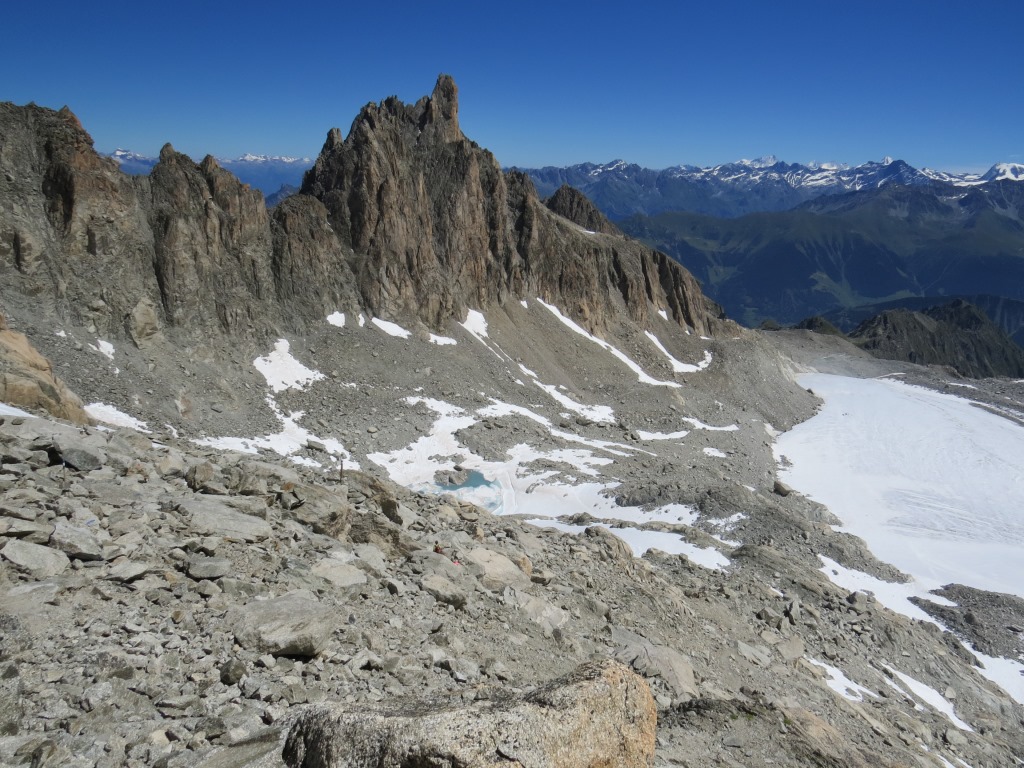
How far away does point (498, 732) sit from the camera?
5.67 metres

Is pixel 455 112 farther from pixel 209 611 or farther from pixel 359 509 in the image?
pixel 209 611

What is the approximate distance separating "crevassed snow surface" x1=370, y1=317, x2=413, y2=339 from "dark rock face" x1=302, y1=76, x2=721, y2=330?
128cm

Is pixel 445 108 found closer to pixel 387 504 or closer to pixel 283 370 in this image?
pixel 283 370

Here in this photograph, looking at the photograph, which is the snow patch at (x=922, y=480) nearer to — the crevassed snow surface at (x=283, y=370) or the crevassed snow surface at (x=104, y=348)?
the crevassed snow surface at (x=283, y=370)

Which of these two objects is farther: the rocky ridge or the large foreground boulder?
the rocky ridge

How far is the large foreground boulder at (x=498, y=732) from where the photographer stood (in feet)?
18.1

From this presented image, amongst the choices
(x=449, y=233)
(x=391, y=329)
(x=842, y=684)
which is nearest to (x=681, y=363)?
(x=449, y=233)

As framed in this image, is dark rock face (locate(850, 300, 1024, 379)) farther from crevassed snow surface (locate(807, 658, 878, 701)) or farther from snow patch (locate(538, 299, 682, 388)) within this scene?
crevassed snow surface (locate(807, 658, 878, 701))

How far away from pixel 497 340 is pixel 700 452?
24.3m

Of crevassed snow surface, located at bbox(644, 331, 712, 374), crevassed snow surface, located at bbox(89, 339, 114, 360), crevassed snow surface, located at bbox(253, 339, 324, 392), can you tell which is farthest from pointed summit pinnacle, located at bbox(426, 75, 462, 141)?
crevassed snow surface, located at bbox(89, 339, 114, 360)

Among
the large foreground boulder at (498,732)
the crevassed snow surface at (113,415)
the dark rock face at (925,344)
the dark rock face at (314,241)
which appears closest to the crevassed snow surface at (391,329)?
the dark rock face at (314,241)

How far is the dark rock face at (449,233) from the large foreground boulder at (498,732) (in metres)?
55.8

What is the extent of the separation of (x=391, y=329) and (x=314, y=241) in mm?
11056

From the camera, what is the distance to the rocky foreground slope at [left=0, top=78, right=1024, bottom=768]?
727cm
